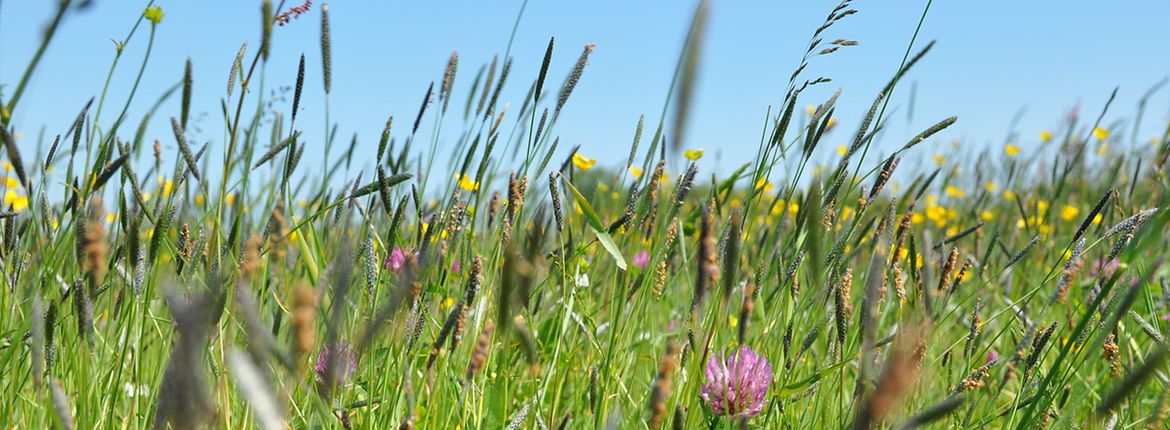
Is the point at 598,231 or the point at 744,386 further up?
the point at 598,231

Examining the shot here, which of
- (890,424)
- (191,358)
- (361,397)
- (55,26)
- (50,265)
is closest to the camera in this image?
(191,358)

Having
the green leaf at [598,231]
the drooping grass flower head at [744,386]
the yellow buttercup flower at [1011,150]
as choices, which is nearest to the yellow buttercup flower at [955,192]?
the yellow buttercup flower at [1011,150]

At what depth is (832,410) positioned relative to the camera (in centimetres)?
111

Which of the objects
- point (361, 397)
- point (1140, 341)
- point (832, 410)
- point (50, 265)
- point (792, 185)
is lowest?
point (1140, 341)

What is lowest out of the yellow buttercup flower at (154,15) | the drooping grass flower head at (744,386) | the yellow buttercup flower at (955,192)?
the drooping grass flower head at (744,386)

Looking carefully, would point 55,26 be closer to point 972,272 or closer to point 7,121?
point 7,121

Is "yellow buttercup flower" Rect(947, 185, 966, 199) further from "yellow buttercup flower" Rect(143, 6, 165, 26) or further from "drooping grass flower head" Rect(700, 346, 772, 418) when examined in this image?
"yellow buttercup flower" Rect(143, 6, 165, 26)

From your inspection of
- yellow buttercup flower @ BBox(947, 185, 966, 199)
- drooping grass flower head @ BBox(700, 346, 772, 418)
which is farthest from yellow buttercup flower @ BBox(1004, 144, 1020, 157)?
drooping grass flower head @ BBox(700, 346, 772, 418)

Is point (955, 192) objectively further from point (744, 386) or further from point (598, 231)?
point (598, 231)

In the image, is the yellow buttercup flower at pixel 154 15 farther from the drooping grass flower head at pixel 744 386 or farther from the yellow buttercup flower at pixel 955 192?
the yellow buttercup flower at pixel 955 192

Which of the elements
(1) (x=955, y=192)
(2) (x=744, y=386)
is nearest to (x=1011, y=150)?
(1) (x=955, y=192)

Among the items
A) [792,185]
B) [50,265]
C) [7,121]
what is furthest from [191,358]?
[50,265]

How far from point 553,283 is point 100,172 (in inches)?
37.9

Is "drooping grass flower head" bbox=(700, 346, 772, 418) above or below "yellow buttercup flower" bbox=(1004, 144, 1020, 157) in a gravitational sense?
below
